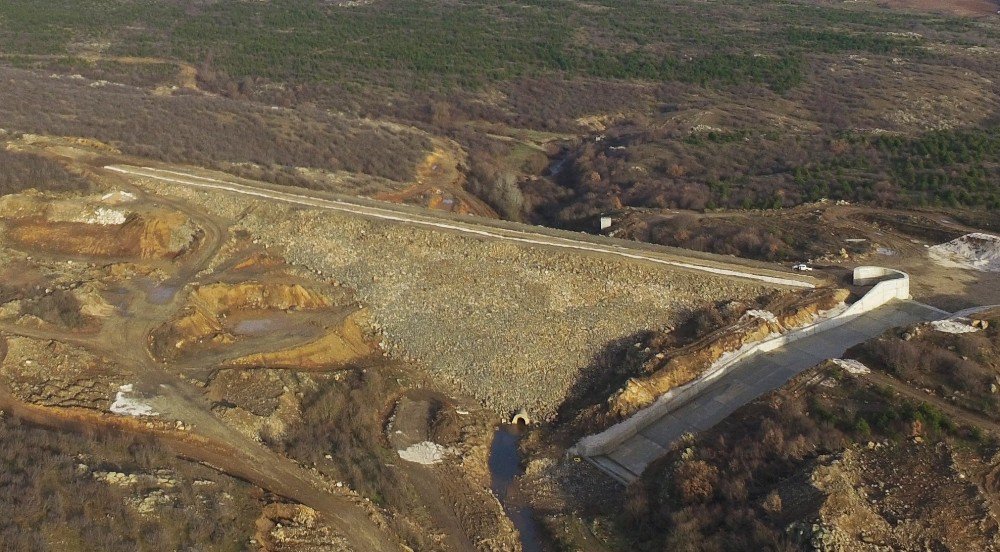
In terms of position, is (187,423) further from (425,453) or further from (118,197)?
(118,197)

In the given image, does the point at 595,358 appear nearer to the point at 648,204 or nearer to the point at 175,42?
the point at 648,204

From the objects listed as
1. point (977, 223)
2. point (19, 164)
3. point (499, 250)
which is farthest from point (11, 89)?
point (977, 223)

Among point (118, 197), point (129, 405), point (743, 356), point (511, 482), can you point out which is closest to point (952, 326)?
point (743, 356)

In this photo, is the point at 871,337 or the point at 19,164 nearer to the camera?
the point at 871,337

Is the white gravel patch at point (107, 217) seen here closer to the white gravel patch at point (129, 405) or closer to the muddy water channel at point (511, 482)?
the white gravel patch at point (129, 405)

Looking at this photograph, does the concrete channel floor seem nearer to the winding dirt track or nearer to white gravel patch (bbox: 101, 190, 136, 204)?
the winding dirt track

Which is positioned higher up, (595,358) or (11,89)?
(11,89)
